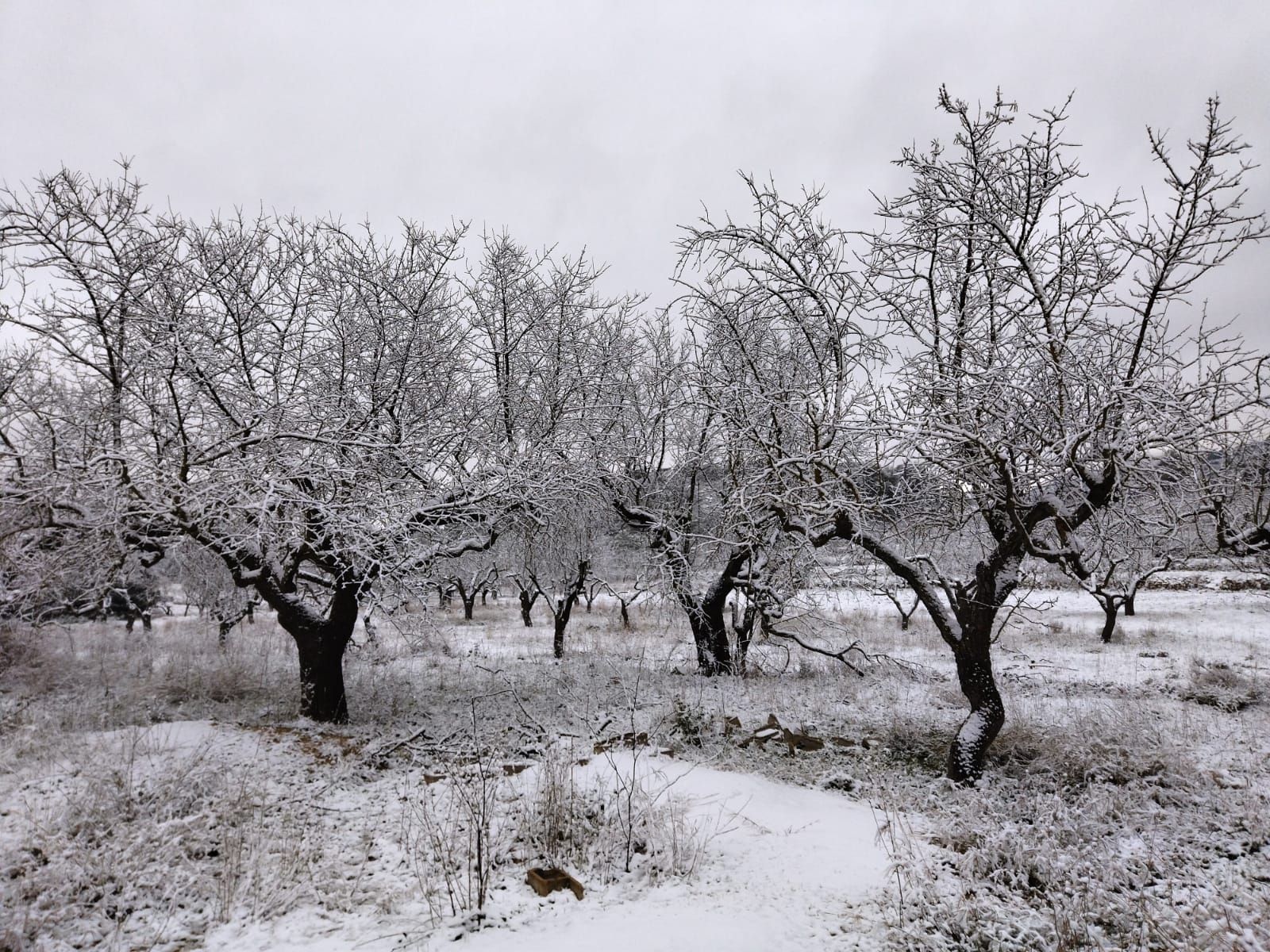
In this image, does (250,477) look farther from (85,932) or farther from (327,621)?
(327,621)

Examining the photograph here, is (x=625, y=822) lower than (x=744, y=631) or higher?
lower

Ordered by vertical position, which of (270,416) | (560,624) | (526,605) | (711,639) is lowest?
(526,605)

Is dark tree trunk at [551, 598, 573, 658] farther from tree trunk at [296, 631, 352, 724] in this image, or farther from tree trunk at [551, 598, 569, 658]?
tree trunk at [296, 631, 352, 724]

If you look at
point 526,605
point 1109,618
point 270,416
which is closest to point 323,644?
point 270,416

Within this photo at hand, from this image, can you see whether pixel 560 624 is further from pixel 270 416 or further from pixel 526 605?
pixel 270 416

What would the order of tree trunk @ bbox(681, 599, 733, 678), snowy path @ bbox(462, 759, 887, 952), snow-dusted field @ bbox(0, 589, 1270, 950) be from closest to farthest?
snowy path @ bbox(462, 759, 887, 952)
snow-dusted field @ bbox(0, 589, 1270, 950)
tree trunk @ bbox(681, 599, 733, 678)

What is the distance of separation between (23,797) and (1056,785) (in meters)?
8.58

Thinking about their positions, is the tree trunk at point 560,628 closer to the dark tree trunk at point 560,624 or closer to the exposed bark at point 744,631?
the dark tree trunk at point 560,624

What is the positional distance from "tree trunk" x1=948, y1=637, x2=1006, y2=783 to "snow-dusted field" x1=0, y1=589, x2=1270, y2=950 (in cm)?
25

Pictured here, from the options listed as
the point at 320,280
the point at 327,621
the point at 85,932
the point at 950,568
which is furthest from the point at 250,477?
the point at 950,568

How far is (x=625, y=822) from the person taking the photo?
4707 mm

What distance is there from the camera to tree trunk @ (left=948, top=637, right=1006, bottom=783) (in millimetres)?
5738

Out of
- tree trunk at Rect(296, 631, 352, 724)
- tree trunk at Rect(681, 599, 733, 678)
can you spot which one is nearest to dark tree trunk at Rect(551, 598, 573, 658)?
tree trunk at Rect(681, 599, 733, 678)

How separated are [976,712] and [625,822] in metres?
3.68
